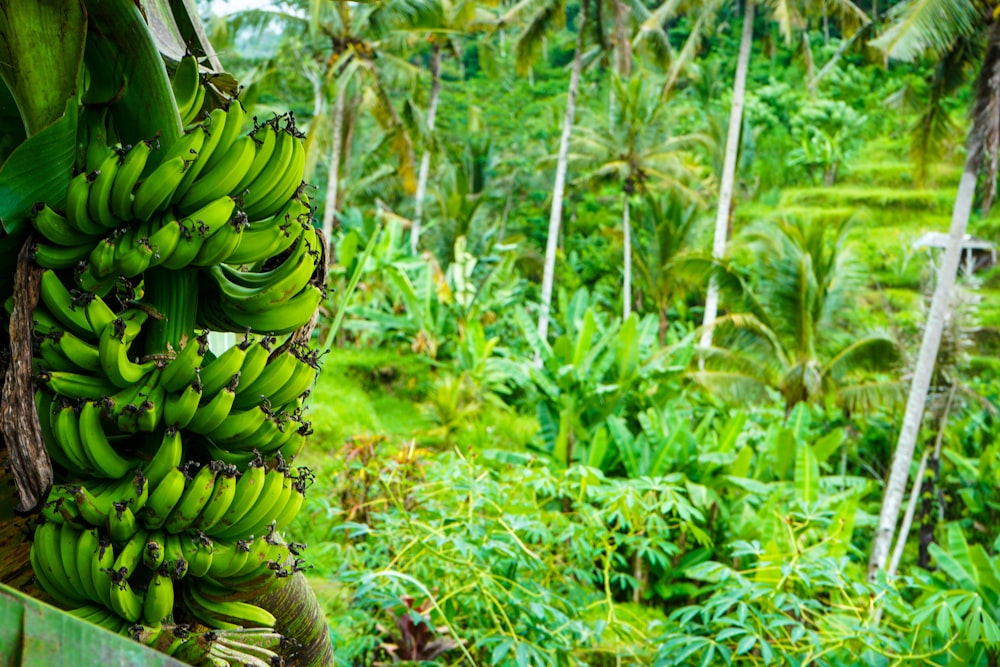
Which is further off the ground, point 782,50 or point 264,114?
point 782,50

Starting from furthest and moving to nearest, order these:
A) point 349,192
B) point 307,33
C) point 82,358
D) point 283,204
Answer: point 349,192, point 307,33, point 283,204, point 82,358

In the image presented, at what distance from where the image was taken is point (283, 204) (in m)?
1.66

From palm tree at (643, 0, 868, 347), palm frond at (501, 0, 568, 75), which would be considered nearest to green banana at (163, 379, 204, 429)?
palm tree at (643, 0, 868, 347)

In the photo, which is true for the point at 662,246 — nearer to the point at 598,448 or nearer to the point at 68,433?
the point at 598,448

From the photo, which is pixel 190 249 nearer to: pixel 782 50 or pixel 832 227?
pixel 832 227

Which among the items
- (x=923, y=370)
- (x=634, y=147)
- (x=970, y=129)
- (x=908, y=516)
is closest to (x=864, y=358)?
(x=923, y=370)

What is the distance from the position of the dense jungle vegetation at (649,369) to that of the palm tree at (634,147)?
9cm

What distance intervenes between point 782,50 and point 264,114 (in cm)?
1997

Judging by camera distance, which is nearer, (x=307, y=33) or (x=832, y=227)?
(x=307, y=33)

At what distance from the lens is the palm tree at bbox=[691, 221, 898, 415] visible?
33.8 ft

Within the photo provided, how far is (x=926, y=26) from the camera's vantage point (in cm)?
801

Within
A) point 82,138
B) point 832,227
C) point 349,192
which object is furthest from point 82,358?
point 832,227

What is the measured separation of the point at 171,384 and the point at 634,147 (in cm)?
1561

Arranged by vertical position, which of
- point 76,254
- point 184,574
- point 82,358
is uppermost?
point 76,254
